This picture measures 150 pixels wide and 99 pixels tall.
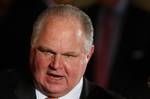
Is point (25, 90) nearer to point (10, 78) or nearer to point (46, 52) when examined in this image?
point (10, 78)

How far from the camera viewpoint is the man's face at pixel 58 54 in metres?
2.02

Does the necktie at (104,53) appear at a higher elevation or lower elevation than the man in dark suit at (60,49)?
lower

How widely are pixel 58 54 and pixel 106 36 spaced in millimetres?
1428

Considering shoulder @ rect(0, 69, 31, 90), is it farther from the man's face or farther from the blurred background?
the blurred background

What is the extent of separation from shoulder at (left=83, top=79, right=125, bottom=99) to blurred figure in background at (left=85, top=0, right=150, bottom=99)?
907mm

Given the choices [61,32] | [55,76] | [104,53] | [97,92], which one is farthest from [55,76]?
[104,53]

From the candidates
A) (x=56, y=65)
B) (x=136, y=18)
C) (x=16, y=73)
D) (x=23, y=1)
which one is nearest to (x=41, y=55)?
(x=56, y=65)

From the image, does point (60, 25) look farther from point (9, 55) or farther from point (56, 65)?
point (9, 55)

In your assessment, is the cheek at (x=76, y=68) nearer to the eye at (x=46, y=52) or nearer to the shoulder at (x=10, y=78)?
the eye at (x=46, y=52)

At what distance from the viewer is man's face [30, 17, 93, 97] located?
6.61 ft

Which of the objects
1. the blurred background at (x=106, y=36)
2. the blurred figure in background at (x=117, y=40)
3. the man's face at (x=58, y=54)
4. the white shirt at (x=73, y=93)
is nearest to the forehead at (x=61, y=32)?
the man's face at (x=58, y=54)

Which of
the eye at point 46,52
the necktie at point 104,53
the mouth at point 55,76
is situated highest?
the eye at point 46,52

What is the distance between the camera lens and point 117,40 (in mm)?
3391

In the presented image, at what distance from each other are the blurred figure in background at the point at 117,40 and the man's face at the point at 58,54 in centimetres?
112
